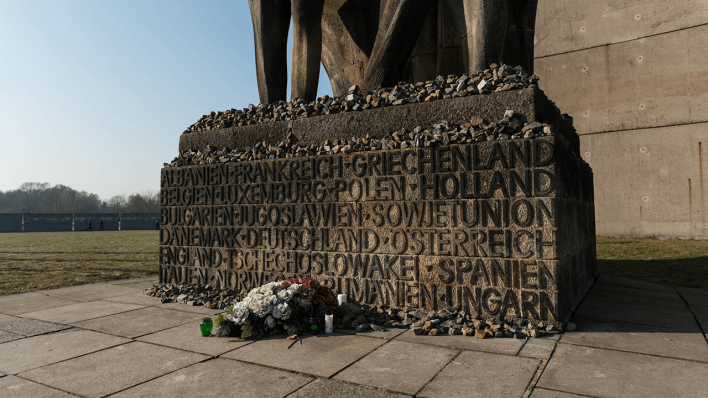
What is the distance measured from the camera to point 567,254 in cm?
473

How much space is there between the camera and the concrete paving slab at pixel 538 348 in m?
3.56

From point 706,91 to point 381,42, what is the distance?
11727 mm

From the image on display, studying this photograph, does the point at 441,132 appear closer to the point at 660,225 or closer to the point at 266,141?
the point at 266,141

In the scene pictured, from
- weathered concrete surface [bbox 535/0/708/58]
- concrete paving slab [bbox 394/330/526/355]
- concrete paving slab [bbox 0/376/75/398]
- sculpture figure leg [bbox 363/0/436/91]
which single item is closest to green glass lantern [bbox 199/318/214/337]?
concrete paving slab [bbox 0/376/75/398]

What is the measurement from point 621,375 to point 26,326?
18.3 feet

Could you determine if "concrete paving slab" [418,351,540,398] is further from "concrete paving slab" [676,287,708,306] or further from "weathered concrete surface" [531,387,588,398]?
"concrete paving slab" [676,287,708,306]

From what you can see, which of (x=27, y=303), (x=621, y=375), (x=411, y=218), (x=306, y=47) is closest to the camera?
(x=621, y=375)

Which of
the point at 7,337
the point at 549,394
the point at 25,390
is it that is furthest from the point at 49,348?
the point at 549,394

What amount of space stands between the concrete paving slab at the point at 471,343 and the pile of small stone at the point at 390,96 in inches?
103

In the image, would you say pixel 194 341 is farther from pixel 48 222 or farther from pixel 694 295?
pixel 48 222

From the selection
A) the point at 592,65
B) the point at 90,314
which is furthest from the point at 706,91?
the point at 90,314

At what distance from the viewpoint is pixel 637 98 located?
556 inches

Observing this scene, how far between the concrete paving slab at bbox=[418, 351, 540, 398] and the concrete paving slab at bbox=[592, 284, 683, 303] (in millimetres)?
3763

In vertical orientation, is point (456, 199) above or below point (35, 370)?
above
